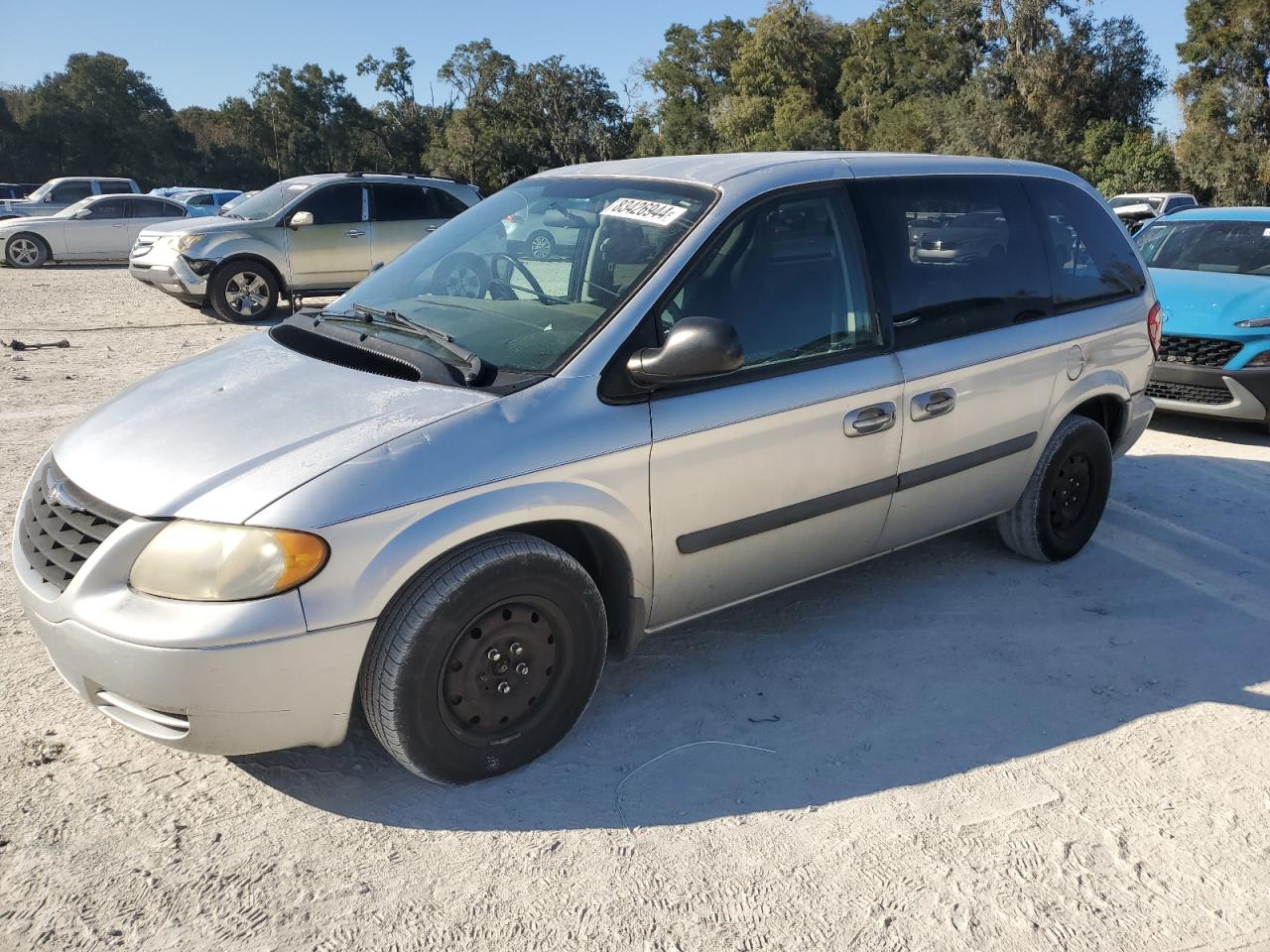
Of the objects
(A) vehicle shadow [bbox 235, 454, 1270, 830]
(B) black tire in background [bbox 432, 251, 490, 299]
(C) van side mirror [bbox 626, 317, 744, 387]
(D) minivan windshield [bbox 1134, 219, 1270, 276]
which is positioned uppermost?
(B) black tire in background [bbox 432, 251, 490, 299]

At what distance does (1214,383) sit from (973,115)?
1583 inches

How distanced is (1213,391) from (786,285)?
16.0ft

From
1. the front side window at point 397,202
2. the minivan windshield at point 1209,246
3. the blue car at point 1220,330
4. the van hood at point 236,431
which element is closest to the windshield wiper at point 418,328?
the van hood at point 236,431

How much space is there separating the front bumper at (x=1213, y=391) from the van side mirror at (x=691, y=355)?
4.95m

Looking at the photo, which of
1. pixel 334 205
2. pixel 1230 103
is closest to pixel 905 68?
pixel 1230 103

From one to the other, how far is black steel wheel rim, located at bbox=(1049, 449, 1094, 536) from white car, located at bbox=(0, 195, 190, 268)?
19.0 m

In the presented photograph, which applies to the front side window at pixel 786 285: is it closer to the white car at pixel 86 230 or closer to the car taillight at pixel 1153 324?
the car taillight at pixel 1153 324

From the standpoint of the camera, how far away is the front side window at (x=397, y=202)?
12719mm

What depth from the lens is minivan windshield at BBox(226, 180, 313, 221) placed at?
12.3 meters

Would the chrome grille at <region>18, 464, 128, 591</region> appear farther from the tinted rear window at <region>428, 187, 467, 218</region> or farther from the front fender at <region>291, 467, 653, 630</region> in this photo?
the tinted rear window at <region>428, 187, 467, 218</region>

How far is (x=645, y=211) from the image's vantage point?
3.55 metres

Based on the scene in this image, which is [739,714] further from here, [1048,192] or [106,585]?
[1048,192]

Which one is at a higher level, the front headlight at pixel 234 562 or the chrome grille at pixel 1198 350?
the front headlight at pixel 234 562

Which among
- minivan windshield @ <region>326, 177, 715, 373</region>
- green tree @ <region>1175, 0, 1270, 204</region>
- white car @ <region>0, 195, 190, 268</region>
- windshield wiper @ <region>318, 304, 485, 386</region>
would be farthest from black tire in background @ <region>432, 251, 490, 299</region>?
green tree @ <region>1175, 0, 1270, 204</region>
